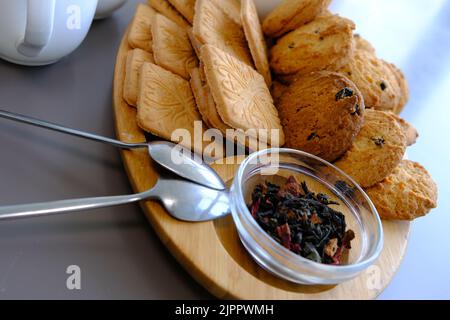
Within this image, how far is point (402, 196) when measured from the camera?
85 cm

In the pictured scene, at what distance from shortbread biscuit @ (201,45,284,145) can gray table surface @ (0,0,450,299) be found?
0.70 feet

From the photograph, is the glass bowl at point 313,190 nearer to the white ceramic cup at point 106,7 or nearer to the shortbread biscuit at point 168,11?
the shortbread biscuit at point 168,11

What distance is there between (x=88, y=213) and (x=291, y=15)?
0.59m


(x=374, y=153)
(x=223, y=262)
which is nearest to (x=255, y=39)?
(x=374, y=153)

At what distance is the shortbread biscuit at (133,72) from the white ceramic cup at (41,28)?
0.35 ft

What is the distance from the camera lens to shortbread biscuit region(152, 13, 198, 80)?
0.93 meters

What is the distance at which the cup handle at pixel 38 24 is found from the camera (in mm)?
741

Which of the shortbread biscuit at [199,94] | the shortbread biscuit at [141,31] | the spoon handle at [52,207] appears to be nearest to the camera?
the spoon handle at [52,207]

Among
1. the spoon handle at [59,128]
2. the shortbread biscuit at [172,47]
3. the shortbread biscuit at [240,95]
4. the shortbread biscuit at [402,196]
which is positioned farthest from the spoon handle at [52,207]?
the shortbread biscuit at [402,196]

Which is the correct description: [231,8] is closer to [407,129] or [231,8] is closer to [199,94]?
[199,94]

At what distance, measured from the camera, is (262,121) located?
2.82 feet

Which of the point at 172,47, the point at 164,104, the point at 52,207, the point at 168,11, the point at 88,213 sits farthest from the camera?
the point at 168,11

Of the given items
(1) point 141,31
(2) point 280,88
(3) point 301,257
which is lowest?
(3) point 301,257

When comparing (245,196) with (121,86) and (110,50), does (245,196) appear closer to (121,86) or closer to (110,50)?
(121,86)
